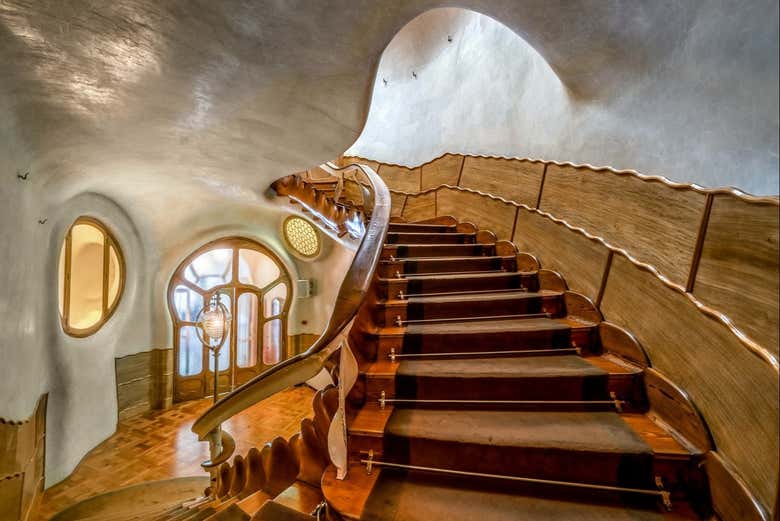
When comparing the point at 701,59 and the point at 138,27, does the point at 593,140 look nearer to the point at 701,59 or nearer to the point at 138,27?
the point at 701,59

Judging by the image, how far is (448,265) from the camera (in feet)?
9.03

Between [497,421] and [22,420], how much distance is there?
11.6 feet

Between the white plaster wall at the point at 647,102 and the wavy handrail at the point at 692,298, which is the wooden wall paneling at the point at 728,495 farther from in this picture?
the white plaster wall at the point at 647,102

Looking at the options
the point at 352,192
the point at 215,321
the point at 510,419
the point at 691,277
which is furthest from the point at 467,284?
the point at 352,192

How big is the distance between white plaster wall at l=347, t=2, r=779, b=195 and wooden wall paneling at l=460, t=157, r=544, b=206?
152 mm

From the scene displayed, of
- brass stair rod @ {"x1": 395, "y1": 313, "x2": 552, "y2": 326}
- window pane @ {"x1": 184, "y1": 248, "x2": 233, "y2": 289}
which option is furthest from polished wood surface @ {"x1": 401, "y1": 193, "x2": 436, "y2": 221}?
window pane @ {"x1": 184, "y1": 248, "x2": 233, "y2": 289}

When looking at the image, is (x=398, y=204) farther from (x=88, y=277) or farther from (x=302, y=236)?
(x=88, y=277)

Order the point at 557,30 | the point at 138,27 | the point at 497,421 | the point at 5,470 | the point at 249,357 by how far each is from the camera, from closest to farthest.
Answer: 1. the point at 497,421
2. the point at 138,27
3. the point at 557,30
4. the point at 5,470
5. the point at 249,357

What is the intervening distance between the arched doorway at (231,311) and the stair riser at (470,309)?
4.46 meters

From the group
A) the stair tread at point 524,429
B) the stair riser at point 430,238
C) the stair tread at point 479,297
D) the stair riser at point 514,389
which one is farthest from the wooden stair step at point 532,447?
the stair riser at point 430,238

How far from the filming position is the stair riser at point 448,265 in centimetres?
261

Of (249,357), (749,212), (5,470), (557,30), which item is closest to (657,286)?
(749,212)

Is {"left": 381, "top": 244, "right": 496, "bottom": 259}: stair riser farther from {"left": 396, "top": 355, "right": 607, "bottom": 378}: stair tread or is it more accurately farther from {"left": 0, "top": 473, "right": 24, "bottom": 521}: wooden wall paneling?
{"left": 0, "top": 473, "right": 24, "bottom": 521}: wooden wall paneling

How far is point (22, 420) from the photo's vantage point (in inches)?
107
